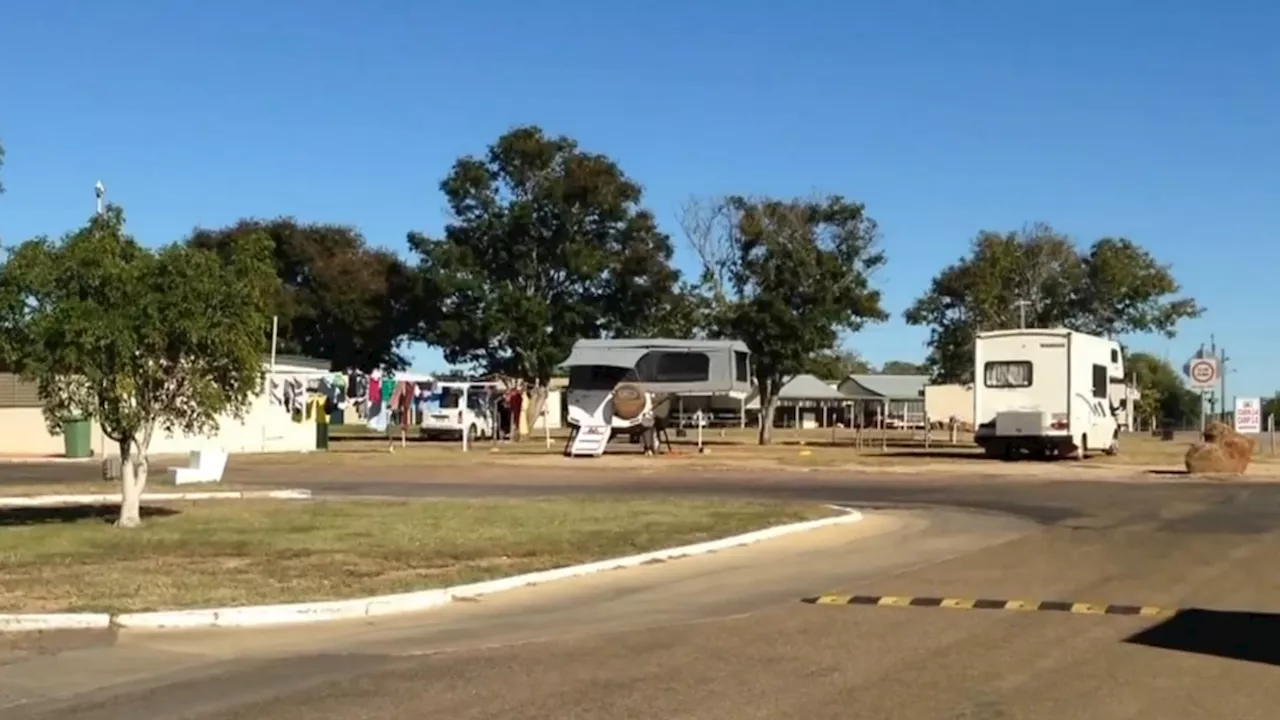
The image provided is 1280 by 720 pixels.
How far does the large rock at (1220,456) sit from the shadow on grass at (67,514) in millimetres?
23443

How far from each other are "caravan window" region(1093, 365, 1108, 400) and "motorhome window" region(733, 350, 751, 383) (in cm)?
1139

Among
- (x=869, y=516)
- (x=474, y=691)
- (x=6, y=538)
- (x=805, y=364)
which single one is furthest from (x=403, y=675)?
(x=805, y=364)

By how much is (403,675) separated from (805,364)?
4640 centimetres

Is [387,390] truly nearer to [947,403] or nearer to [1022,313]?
[1022,313]

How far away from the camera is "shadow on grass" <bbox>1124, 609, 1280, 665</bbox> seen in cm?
1027

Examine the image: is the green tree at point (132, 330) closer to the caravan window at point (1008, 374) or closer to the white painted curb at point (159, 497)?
the white painted curb at point (159, 497)

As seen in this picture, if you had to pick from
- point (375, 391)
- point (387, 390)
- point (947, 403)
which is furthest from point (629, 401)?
point (947, 403)

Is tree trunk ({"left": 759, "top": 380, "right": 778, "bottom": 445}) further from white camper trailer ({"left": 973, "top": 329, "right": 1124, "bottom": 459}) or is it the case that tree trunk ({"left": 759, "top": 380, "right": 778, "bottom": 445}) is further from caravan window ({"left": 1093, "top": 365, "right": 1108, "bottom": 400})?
caravan window ({"left": 1093, "top": 365, "right": 1108, "bottom": 400})

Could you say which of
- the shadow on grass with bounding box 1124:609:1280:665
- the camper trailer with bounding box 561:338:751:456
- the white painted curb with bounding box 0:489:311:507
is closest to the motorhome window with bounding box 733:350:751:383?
the camper trailer with bounding box 561:338:751:456

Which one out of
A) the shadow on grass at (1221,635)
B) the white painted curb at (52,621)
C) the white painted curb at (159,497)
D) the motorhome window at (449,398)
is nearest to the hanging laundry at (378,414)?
the motorhome window at (449,398)

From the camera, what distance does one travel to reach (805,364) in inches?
2176

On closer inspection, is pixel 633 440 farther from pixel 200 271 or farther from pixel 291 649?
pixel 291 649

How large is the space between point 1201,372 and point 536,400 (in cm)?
2652

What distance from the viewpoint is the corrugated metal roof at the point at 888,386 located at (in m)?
85.2
